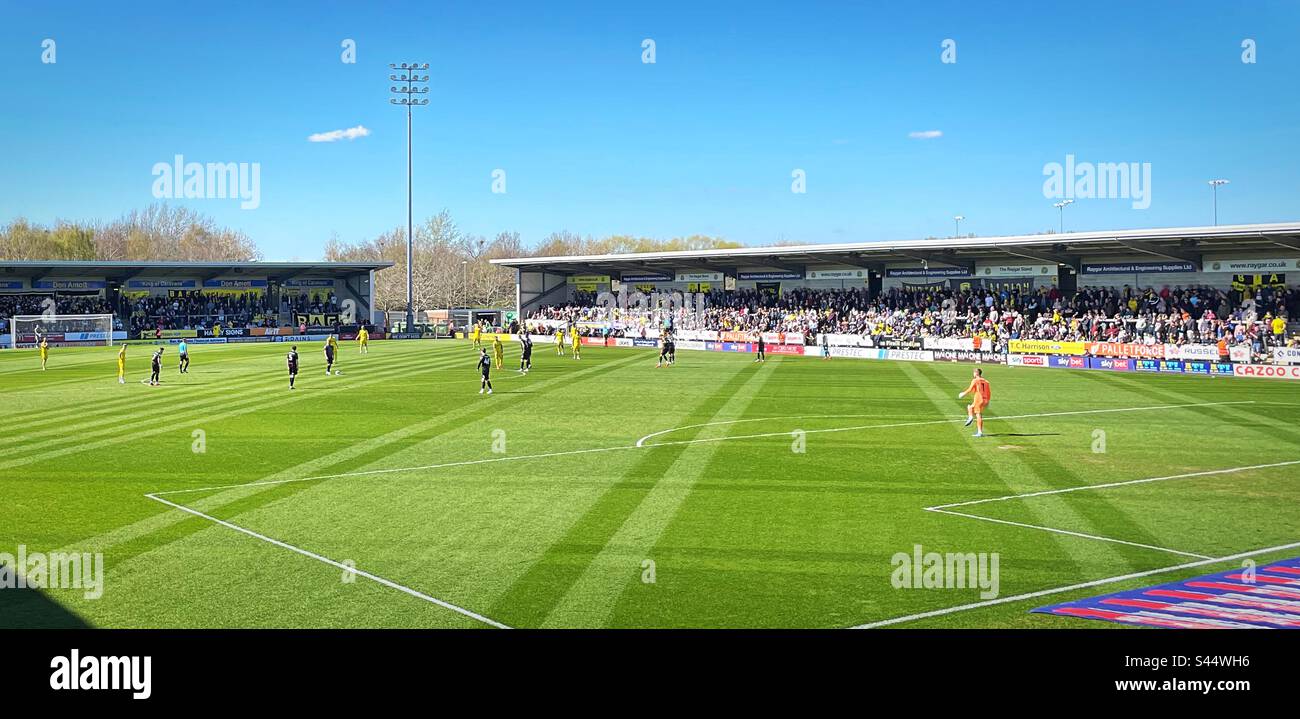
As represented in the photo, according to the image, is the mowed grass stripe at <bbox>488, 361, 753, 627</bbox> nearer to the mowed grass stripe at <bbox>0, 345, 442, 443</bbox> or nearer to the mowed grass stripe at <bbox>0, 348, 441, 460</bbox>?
the mowed grass stripe at <bbox>0, 348, 441, 460</bbox>

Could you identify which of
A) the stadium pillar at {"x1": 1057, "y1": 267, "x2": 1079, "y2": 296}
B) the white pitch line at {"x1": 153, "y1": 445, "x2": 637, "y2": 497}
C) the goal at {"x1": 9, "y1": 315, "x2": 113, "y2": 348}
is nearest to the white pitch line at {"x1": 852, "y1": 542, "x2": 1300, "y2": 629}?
the white pitch line at {"x1": 153, "y1": 445, "x2": 637, "y2": 497}

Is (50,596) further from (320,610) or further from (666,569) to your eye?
(666,569)

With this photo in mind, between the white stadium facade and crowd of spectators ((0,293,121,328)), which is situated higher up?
the white stadium facade

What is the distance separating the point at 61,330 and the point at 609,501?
225ft

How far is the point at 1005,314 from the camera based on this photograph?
56719 mm

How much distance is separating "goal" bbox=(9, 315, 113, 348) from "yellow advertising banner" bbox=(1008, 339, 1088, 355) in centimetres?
6276

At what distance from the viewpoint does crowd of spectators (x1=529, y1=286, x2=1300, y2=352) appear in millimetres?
47438

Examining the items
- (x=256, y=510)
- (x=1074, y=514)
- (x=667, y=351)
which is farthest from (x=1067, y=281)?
(x=256, y=510)

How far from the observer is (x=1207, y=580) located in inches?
457

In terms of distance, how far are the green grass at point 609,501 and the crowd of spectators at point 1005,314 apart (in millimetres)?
15701

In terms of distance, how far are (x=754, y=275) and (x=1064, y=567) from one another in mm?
64596

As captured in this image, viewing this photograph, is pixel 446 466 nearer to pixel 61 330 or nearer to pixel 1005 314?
pixel 1005 314
